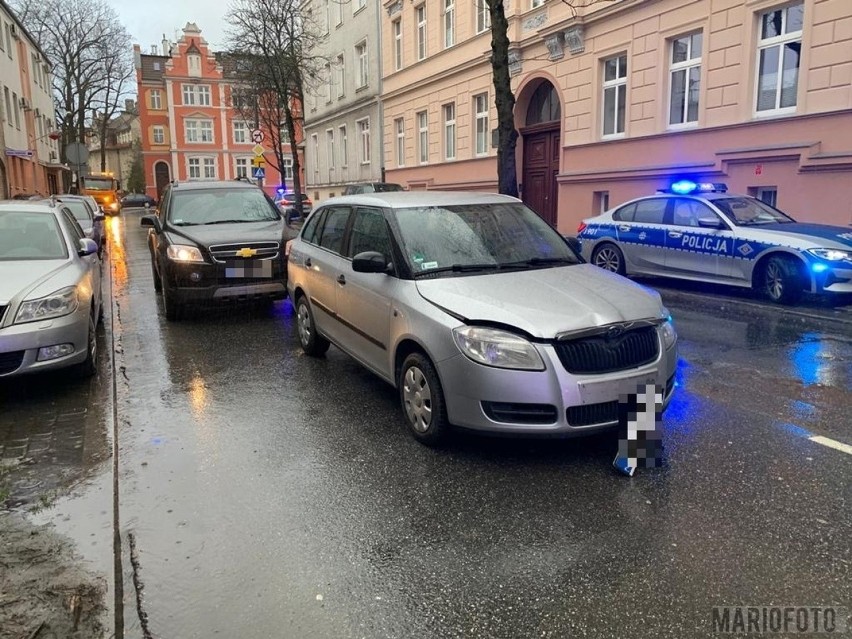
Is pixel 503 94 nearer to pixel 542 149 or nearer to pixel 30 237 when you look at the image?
pixel 542 149

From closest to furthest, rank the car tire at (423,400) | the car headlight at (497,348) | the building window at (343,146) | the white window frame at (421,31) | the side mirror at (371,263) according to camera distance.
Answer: the car headlight at (497,348), the car tire at (423,400), the side mirror at (371,263), the white window frame at (421,31), the building window at (343,146)

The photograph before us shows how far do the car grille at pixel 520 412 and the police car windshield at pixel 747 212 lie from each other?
7.55m

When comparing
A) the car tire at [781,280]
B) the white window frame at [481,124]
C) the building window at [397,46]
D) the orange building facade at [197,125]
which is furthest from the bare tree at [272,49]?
the orange building facade at [197,125]

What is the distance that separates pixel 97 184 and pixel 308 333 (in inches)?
1905

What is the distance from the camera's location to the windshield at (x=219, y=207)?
994 cm

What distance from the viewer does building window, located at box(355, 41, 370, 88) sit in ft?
113

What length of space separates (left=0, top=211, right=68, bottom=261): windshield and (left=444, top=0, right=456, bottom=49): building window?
20500mm

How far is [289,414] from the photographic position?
5.50m

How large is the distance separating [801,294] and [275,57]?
2412cm

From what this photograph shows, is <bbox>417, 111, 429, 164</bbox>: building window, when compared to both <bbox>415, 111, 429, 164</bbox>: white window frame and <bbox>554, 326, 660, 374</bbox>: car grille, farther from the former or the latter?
<bbox>554, 326, 660, 374</bbox>: car grille

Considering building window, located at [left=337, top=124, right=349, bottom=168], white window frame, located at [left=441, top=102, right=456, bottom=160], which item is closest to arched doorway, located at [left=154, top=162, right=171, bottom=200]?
building window, located at [left=337, top=124, right=349, bottom=168]

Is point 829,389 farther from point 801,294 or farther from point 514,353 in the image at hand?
point 801,294

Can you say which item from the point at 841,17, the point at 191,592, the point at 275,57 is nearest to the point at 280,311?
the point at 191,592

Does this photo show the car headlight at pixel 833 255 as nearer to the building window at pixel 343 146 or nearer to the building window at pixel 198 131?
the building window at pixel 343 146
